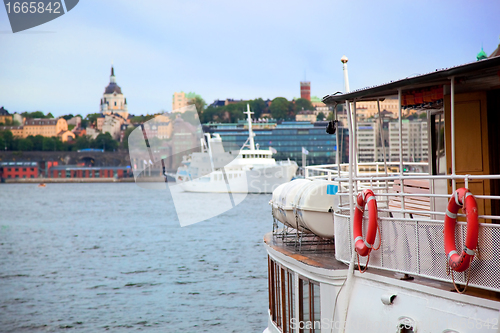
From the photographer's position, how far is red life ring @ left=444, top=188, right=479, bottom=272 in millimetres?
5047

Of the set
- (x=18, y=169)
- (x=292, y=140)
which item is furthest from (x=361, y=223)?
(x=18, y=169)

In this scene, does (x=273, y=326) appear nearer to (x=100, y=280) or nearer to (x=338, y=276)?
(x=338, y=276)

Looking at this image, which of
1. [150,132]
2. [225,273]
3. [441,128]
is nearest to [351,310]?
→ [441,128]

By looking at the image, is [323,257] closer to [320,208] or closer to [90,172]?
[320,208]

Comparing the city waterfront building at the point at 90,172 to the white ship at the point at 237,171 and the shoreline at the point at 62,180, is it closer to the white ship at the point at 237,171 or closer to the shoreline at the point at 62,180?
the shoreline at the point at 62,180

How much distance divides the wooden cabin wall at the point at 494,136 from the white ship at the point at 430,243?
0.04ft

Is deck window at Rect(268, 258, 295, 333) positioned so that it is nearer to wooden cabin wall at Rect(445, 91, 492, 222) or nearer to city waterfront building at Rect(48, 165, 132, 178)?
wooden cabin wall at Rect(445, 91, 492, 222)

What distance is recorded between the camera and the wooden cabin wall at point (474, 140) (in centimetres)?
614

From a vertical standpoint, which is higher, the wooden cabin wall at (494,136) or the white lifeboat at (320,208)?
the wooden cabin wall at (494,136)

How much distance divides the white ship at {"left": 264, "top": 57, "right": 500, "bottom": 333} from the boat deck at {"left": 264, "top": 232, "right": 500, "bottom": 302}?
0.07ft

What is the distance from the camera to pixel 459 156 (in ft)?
20.8

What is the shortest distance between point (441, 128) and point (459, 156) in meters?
1.83


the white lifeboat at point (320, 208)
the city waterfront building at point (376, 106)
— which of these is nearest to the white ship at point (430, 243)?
the white lifeboat at point (320, 208)

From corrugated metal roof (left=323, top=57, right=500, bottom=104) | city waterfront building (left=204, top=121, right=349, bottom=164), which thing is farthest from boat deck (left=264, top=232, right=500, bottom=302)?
city waterfront building (left=204, top=121, right=349, bottom=164)
